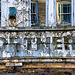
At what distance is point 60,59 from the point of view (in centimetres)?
618

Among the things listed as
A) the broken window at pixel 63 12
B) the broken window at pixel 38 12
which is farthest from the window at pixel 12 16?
the broken window at pixel 63 12

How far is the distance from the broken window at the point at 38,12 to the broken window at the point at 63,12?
→ 637mm

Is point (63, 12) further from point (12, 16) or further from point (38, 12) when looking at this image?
point (12, 16)

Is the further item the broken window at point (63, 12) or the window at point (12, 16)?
the broken window at point (63, 12)

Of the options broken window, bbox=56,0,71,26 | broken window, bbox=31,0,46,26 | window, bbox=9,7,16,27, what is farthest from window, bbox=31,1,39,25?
broken window, bbox=56,0,71,26

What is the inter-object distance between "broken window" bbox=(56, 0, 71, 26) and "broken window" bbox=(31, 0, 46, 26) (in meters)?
0.64

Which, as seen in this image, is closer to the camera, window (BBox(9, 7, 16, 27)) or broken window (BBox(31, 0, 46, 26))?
window (BBox(9, 7, 16, 27))

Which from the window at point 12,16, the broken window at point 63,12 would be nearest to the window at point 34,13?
the window at point 12,16

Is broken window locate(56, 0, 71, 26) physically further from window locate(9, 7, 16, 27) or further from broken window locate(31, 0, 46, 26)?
window locate(9, 7, 16, 27)

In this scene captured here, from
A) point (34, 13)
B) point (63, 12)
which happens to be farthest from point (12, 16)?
point (63, 12)

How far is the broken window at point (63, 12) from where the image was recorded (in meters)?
6.66

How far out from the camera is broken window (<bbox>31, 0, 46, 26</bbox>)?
21.9ft

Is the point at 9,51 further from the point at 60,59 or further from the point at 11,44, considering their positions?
the point at 60,59

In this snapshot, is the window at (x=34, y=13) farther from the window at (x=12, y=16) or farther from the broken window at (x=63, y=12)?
the broken window at (x=63, y=12)
